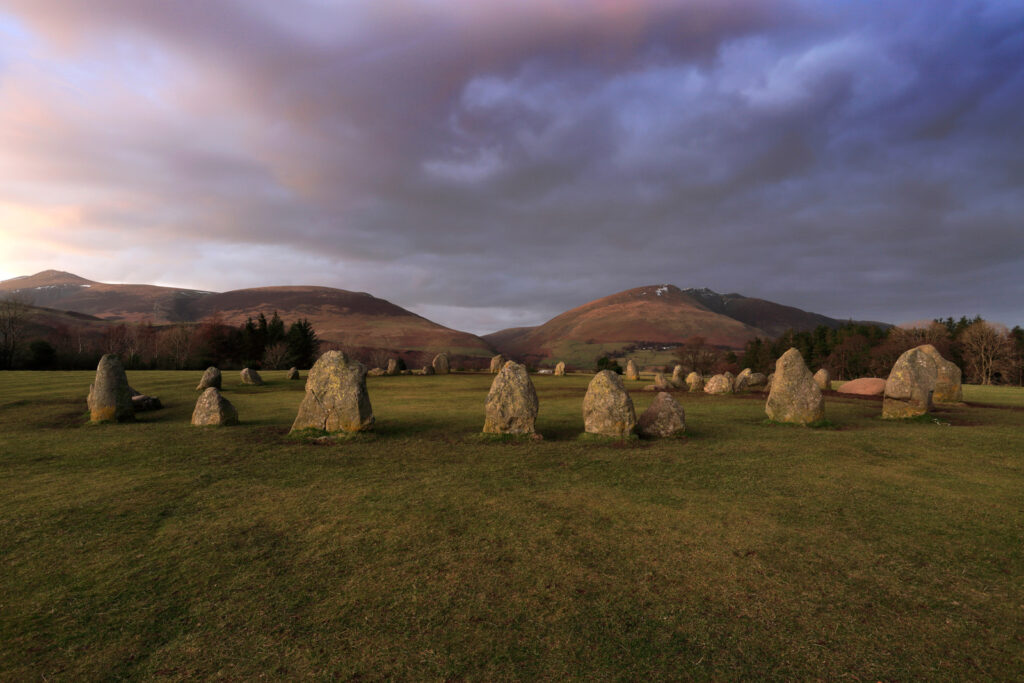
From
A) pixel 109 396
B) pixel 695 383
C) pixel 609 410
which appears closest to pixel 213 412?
pixel 109 396

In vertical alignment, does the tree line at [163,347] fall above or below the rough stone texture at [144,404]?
above

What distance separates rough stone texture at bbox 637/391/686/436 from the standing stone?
16.3 metres

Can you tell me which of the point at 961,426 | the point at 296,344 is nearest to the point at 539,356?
the point at 296,344

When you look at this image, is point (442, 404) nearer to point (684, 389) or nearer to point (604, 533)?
point (604, 533)

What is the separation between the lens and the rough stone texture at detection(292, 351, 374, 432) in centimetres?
1255

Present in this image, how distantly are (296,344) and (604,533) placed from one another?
68913mm

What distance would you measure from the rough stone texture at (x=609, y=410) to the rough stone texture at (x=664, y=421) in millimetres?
700

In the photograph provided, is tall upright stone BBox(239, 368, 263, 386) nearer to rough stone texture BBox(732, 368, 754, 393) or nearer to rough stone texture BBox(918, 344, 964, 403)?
rough stone texture BBox(732, 368, 754, 393)

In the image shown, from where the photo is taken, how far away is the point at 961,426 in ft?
46.8

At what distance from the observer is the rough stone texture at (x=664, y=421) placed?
496 inches

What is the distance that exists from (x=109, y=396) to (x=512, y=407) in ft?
42.6

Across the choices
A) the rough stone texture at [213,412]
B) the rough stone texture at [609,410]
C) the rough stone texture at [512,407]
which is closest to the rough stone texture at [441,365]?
the rough stone texture at [213,412]

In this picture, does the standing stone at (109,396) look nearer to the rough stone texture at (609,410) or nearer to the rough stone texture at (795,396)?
the rough stone texture at (609,410)

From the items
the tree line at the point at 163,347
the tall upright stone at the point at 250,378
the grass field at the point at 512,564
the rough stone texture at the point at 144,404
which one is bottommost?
the grass field at the point at 512,564
